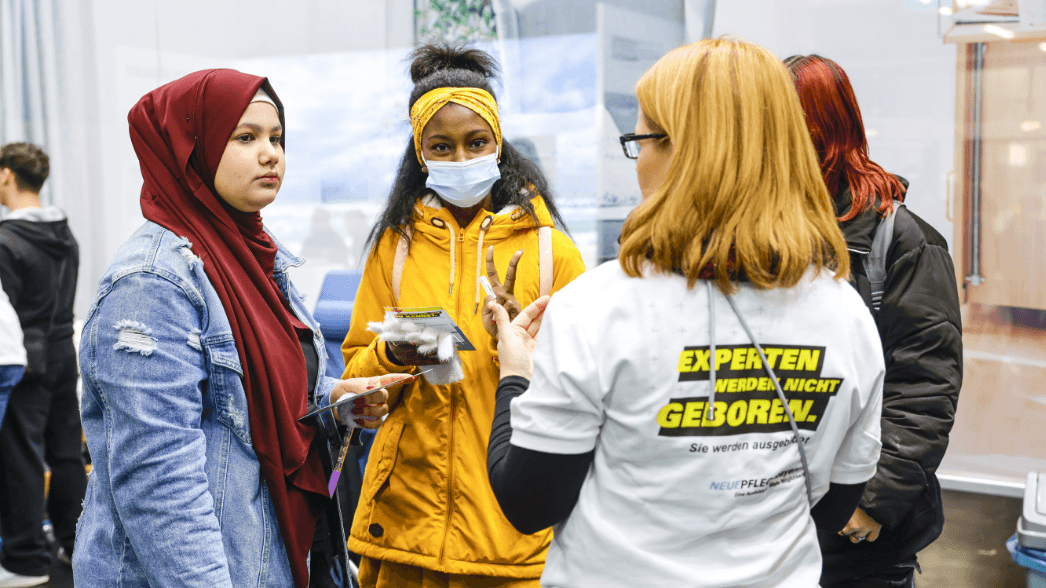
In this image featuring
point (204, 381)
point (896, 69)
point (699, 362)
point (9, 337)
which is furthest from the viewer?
point (896, 69)

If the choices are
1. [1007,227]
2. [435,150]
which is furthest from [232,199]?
[1007,227]

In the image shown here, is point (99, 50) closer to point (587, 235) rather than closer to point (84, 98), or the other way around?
point (84, 98)

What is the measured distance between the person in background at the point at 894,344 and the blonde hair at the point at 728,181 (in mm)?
496

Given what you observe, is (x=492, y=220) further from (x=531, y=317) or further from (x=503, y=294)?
(x=531, y=317)

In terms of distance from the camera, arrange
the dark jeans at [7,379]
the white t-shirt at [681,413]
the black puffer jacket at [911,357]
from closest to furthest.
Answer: the white t-shirt at [681,413], the black puffer jacket at [911,357], the dark jeans at [7,379]

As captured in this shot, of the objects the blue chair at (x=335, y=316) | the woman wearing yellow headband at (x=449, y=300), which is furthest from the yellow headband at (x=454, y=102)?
the blue chair at (x=335, y=316)

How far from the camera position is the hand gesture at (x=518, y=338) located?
46.6 inches

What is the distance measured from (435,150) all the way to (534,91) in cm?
282

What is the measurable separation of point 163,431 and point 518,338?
54cm

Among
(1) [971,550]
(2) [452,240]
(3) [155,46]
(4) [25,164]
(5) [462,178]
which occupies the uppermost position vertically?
(3) [155,46]

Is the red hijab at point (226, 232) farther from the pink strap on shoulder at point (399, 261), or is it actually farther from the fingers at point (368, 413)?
the pink strap on shoulder at point (399, 261)

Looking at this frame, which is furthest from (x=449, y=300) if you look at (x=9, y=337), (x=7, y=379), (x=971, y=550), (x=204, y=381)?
(x=971, y=550)

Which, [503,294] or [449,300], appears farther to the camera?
[449,300]

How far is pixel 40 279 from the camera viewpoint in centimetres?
340
